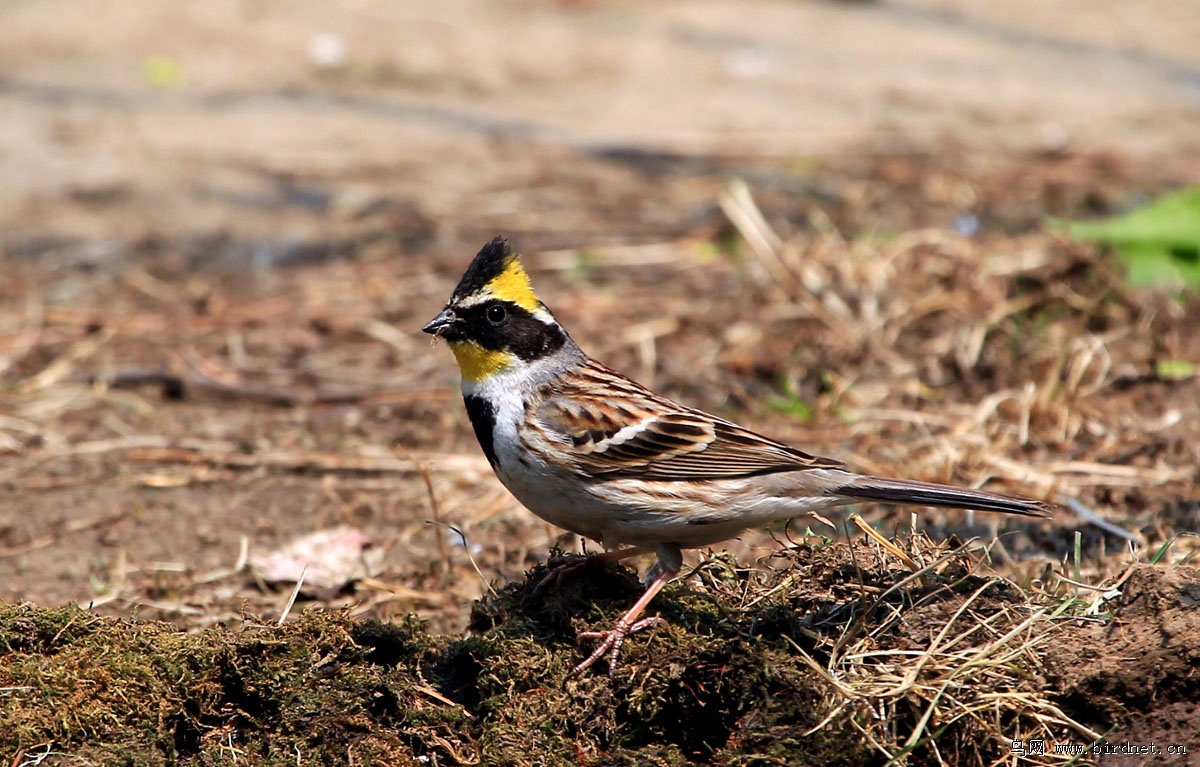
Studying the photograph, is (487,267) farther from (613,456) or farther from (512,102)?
(512,102)

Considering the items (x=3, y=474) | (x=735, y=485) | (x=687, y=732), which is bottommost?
(x=3, y=474)

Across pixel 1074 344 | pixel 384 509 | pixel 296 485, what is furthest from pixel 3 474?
pixel 1074 344

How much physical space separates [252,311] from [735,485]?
5.03 metres

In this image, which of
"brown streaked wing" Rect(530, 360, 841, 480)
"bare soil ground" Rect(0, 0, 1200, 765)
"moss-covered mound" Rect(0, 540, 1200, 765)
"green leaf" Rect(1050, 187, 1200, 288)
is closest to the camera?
"moss-covered mound" Rect(0, 540, 1200, 765)

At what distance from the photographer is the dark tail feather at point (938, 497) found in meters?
4.45

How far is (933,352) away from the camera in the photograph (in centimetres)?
796

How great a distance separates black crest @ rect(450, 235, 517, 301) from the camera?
5078 mm

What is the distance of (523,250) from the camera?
32.1 ft

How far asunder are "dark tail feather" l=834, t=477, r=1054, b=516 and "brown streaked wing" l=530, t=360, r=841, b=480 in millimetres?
233

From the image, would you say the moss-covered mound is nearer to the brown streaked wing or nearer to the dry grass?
the dry grass

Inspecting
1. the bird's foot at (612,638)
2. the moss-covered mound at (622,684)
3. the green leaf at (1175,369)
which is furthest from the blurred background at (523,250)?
the bird's foot at (612,638)

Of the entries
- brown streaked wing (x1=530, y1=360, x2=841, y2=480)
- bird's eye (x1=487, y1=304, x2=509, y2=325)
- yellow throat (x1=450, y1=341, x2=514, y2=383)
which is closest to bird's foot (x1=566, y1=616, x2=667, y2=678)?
brown streaked wing (x1=530, y1=360, x2=841, y2=480)

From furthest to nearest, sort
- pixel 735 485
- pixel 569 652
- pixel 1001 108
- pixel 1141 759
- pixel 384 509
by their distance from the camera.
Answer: pixel 1001 108
pixel 384 509
pixel 735 485
pixel 569 652
pixel 1141 759

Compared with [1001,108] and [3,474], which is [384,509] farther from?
[1001,108]
